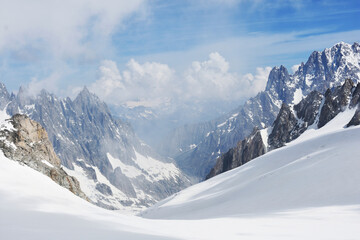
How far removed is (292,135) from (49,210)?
130389mm

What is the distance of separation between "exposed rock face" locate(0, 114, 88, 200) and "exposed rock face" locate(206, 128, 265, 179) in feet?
325

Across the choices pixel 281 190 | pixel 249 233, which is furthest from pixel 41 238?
pixel 281 190

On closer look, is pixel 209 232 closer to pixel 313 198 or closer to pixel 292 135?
pixel 313 198

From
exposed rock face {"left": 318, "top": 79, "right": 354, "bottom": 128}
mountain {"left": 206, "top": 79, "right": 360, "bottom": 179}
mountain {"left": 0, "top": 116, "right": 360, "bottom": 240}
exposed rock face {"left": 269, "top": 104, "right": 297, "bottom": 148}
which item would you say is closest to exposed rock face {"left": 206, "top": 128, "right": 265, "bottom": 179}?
mountain {"left": 206, "top": 79, "right": 360, "bottom": 179}

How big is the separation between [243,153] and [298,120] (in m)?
28.7

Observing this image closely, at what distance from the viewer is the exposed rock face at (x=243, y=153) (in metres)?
143

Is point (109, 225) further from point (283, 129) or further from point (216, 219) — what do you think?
point (283, 129)

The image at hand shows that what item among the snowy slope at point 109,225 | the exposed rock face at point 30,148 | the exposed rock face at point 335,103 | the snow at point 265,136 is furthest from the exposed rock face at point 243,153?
the snowy slope at point 109,225

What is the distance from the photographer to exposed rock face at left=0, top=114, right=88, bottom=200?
131 ft

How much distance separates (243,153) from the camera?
500ft

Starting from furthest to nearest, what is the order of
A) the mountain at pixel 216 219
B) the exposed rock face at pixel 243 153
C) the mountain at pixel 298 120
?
the exposed rock face at pixel 243 153
the mountain at pixel 298 120
the mountain at pixel 216 219

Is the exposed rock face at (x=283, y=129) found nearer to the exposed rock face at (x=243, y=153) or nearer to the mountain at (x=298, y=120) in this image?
the mountain at (x=298, y=120)

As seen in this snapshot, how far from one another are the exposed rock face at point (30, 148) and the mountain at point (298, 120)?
92.0 m

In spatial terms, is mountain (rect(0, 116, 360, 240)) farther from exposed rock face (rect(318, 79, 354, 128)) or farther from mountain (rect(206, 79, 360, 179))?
exposed rock face (rect(318, 79, 354, 128))
